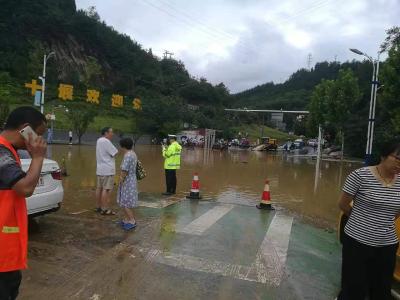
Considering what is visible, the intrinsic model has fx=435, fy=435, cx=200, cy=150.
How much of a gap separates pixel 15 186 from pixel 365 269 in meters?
2.70

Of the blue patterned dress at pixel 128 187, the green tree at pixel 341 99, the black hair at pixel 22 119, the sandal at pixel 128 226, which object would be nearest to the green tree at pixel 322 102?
the green tree at pixel 341 99

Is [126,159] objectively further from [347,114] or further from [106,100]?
[106,100]

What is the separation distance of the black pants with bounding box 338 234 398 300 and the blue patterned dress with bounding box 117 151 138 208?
13.4 feet

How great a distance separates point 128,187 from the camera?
7.01m

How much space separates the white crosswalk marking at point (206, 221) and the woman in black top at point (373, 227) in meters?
3.73

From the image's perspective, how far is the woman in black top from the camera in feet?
11.2

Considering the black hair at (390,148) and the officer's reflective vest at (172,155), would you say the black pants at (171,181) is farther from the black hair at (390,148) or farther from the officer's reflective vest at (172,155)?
the black hair at (390,148)

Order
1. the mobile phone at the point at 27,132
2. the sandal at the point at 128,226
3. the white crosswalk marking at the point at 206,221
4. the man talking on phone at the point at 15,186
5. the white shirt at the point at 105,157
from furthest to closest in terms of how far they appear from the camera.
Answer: the white shirt at the point at 105,157 < the white crosswalk marking at the point at 206,221 < the sandal at the point at 128,226 < the mobile phone at the point at 27,132 < the man talking on phone at the point at 15,186

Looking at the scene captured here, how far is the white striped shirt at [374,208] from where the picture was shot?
340cm

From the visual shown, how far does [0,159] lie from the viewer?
240cm

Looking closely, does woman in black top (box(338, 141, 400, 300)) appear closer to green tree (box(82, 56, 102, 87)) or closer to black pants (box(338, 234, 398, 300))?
black pants (box(338, 234, 398, 300))

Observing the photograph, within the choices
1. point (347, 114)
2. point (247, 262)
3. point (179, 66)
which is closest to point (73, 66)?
point (179, 66)

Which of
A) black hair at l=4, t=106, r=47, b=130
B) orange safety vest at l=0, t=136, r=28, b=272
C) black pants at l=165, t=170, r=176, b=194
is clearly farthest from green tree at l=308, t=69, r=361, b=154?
orange safety vest at l=0, t=136, r=28, b=272

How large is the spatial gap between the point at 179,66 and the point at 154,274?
375 feet
